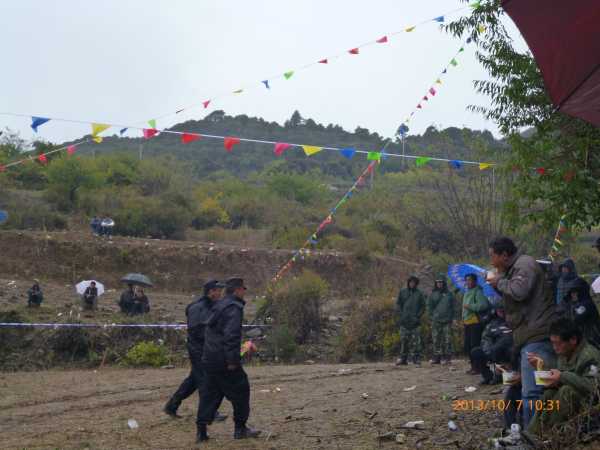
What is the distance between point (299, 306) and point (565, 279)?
9.58m

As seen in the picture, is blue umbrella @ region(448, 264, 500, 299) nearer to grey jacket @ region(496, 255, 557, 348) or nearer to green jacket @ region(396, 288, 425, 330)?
green jacket @ region(396, 288, 425, 330)

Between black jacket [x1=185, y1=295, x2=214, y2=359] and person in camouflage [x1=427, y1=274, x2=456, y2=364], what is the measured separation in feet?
20.2

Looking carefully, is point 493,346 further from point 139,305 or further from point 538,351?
point 139,305

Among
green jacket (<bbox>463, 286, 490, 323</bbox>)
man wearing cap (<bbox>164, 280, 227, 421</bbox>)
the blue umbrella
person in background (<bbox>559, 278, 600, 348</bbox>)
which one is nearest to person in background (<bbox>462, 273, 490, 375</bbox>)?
green jacket (<bbox>463, 286, 490, 323</bbox>)

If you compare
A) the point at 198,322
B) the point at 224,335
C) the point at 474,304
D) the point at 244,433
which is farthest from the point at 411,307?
the point at 224,335

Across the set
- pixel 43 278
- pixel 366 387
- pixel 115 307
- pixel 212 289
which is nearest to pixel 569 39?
pixel 212 289

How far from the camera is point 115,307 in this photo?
21.5 meters

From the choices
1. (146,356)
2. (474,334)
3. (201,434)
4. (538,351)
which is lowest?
(146,356)

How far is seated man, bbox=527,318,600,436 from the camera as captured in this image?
614 centimetres

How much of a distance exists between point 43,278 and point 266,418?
19.5 meters

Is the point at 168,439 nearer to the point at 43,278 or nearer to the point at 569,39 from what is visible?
the point at 569,39

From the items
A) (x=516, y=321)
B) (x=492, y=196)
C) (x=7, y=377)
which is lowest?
(x=7, y=377)

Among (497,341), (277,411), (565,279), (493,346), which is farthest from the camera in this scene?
(565,279)

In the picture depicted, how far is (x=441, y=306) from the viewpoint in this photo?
1437cm
